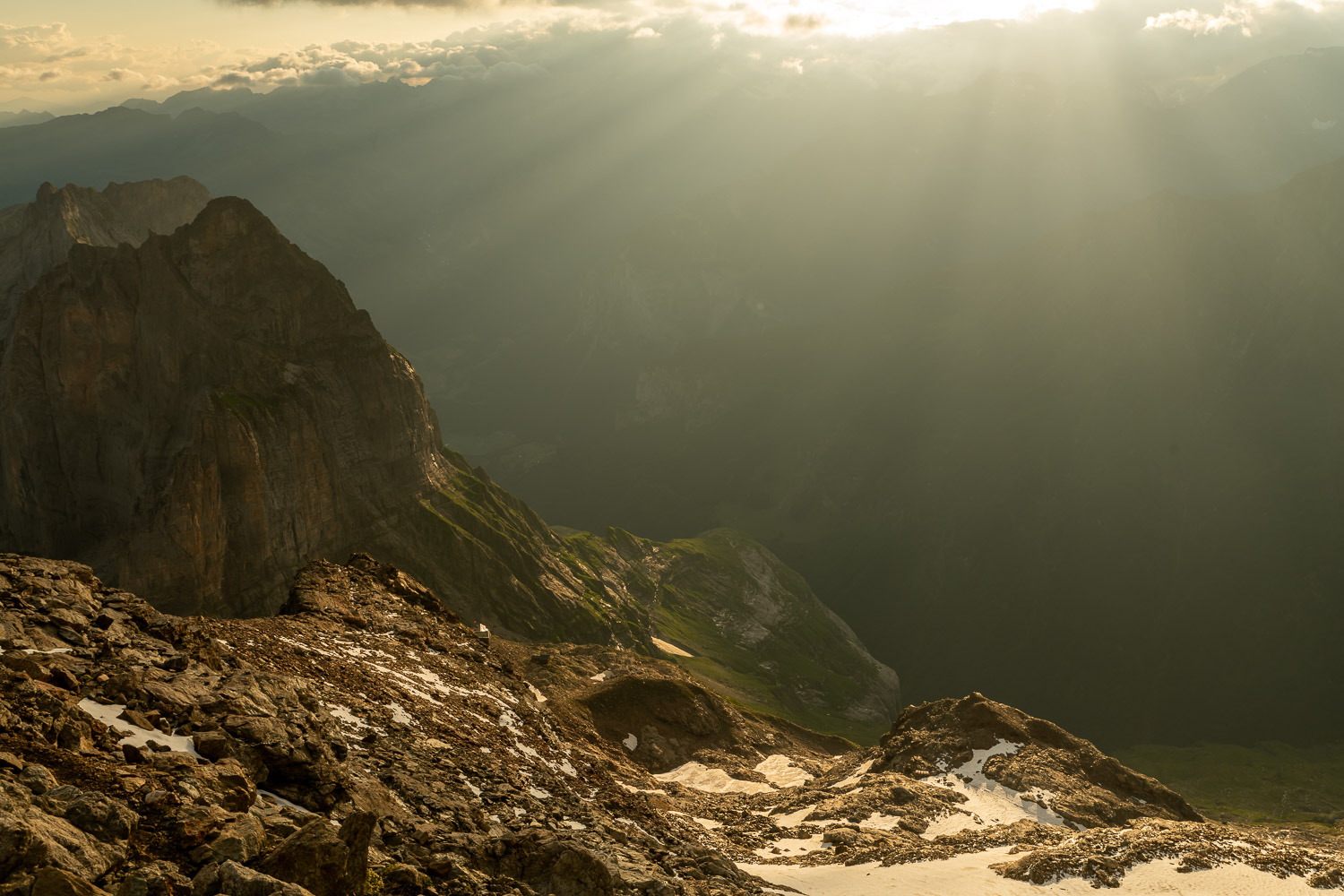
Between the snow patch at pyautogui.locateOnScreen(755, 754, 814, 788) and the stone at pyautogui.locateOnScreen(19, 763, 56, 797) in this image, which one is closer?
the stone at pyautogui.locateOnScreen(19, 763, 56, 797)

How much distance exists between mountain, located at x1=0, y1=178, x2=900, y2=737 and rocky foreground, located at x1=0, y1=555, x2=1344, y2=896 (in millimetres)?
33621

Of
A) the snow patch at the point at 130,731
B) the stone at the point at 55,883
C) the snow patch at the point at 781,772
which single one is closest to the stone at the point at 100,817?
the stone at the point at 55,883

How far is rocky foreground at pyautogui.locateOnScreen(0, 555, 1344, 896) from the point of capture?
16641mm

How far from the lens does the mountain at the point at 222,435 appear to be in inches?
3100

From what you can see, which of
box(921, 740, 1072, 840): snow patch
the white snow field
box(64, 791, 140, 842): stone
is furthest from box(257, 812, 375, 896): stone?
box(921, 740, 1072, 840): snow patch

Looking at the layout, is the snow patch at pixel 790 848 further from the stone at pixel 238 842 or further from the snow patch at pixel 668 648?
the snow patch at pixel 668 648

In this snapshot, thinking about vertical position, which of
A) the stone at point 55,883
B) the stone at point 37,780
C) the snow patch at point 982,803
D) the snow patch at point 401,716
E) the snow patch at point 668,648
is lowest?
the snow patch at point 668,648

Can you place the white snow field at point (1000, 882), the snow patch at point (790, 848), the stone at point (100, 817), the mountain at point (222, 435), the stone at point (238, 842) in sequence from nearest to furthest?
the stone at point (100, 817), the stone at point (238, 842), the white snow field at point (1000, 882), the snow patch at point (790, 848), the mountain at point (222, 435)

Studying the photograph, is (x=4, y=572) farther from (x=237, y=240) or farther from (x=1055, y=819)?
(x=237, y=240)

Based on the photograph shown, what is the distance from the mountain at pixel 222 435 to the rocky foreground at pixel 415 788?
33621 millimetres

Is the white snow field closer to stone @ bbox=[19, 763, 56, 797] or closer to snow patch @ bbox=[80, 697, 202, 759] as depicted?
snow patch @ bbox=[80, 697, 202, 759]

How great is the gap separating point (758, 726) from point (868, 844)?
4248cm

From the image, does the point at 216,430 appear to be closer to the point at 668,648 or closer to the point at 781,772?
the point at 781,772

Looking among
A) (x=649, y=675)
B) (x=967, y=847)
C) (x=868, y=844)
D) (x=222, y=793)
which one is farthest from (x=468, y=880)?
(x=649, y=675)
